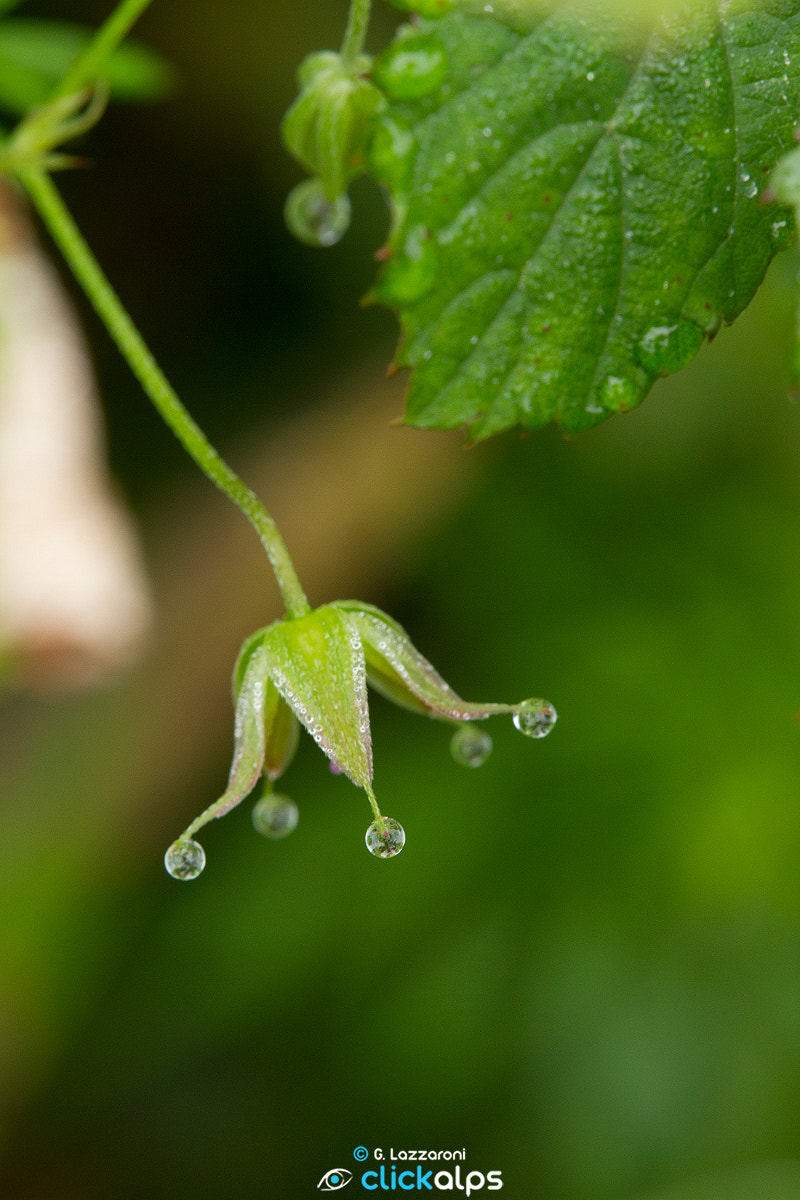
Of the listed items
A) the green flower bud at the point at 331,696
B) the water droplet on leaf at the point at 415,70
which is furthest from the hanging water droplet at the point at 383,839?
the water droplet on leaf at the point at 415,70

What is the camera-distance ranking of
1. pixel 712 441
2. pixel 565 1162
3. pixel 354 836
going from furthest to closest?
pixel 712 441 → pixel 354 836 → pixel 565 1162

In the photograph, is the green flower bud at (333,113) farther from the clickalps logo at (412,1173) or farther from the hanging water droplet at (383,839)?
the clickalps logo at (412,1173)

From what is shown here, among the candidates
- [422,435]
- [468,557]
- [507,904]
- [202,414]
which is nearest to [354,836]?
[507,904]

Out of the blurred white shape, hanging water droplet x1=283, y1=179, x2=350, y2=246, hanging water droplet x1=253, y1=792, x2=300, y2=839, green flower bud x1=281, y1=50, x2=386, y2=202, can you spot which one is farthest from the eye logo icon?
green flower bud x1=281, y1=50, x2=386, y2=202

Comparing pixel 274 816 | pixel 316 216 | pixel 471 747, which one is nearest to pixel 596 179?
pixel 316 216

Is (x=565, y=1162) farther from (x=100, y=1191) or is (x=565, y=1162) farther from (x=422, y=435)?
(x=422, y=435)

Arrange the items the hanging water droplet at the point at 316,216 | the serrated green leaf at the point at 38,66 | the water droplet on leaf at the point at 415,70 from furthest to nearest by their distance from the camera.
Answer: the serrated green leaf at the point at 38,66 → the hanging water droplet at the point at 316,216 → the water droplet on leaf at the point at 415,70

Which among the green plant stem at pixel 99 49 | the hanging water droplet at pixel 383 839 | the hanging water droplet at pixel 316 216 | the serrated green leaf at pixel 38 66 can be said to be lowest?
the hanging water droplet at pixel 383 839

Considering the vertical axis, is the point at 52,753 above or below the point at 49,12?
below
